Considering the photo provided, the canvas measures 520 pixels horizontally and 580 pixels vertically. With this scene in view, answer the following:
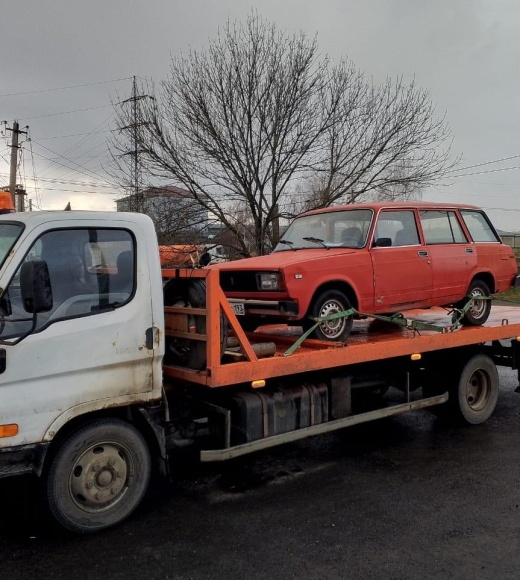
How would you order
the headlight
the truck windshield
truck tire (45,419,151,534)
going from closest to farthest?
the truck windshield
truck tire (45,419,151,534)
the headlight

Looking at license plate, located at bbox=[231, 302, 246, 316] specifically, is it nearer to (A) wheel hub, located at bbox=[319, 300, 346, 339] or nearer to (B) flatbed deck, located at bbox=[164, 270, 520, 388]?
(B) flatbed deck, located at bbox=[164, 270, 520, 388]

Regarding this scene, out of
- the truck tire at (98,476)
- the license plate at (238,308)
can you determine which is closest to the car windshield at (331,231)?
the license plate at (238,308)

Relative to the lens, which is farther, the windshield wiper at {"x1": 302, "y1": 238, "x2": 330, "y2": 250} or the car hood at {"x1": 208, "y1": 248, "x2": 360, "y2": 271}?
the windshield wiper at {"x1": 302, "y1": 238, "x2": 330, "y2": 250}

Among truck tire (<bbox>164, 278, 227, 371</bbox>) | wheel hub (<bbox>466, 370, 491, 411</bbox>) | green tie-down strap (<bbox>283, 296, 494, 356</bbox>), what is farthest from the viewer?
wheel hub (<bbox>466, 370, 491, 411</bbox>)

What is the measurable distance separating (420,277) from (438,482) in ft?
7.98

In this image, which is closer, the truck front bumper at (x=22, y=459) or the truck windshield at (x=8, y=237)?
the truck front bumper at (x=22, y=459)

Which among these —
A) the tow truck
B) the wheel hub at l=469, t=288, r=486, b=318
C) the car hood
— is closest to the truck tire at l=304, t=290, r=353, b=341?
the tow truck

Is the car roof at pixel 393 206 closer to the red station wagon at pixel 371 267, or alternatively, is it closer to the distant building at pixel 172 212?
the red station wagon at pixel 371 267

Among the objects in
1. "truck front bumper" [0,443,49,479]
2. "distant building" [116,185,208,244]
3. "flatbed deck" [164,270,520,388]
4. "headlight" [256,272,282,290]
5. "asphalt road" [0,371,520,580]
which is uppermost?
"distant building" [116,185,208,244]

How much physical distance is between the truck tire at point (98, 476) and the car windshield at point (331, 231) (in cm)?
317

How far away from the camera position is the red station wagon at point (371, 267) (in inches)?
221

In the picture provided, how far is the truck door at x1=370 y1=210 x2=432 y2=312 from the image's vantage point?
6254mm

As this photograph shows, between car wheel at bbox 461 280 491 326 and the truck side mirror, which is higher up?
the truck side mirror

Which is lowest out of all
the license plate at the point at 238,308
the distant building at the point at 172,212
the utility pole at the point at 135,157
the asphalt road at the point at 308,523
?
the asphalt road at the point at 308,523
